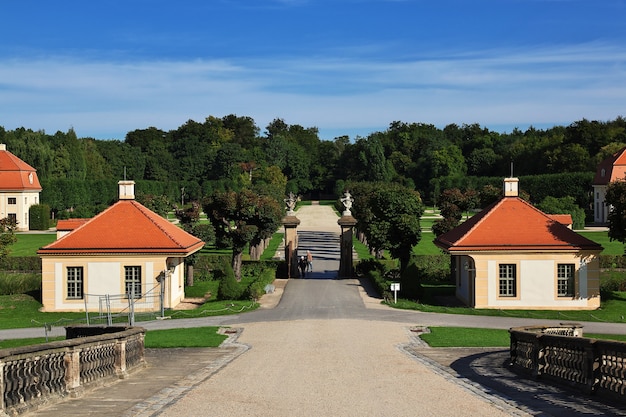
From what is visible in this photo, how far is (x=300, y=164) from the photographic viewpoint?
158 meters

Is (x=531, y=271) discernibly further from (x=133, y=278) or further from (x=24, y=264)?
(x=24, y=264)

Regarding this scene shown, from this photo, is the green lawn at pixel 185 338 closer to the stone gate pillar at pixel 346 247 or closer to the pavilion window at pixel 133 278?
the pavilion window at pixel 133 278

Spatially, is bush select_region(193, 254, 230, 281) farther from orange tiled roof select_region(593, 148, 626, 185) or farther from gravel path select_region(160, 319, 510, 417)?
orange tiled roof select_region(593, 148, 626, 185)

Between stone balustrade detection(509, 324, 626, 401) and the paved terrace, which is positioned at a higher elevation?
stone balustrade detection(509, 324, 626, 401)

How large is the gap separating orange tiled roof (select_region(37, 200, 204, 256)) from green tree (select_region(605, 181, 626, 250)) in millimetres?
19140

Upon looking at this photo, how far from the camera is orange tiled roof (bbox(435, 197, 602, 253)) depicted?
115ft

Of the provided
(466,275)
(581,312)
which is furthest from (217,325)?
(581,312)

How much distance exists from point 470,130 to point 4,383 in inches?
6282

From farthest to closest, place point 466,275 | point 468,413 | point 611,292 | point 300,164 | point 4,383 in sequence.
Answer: point 300,164, point 611,292, point 466,275, point 468,413, point 4,383

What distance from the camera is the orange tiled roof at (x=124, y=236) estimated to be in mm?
35156

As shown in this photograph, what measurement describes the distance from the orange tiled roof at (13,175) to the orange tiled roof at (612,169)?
65.0 m

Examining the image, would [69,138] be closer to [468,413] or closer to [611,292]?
[611,292]

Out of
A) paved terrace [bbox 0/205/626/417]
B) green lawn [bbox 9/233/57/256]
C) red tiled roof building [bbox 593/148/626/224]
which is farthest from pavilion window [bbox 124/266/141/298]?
red tiled roof building [bbox 593/148/626/224]

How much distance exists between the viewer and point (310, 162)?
163 m
